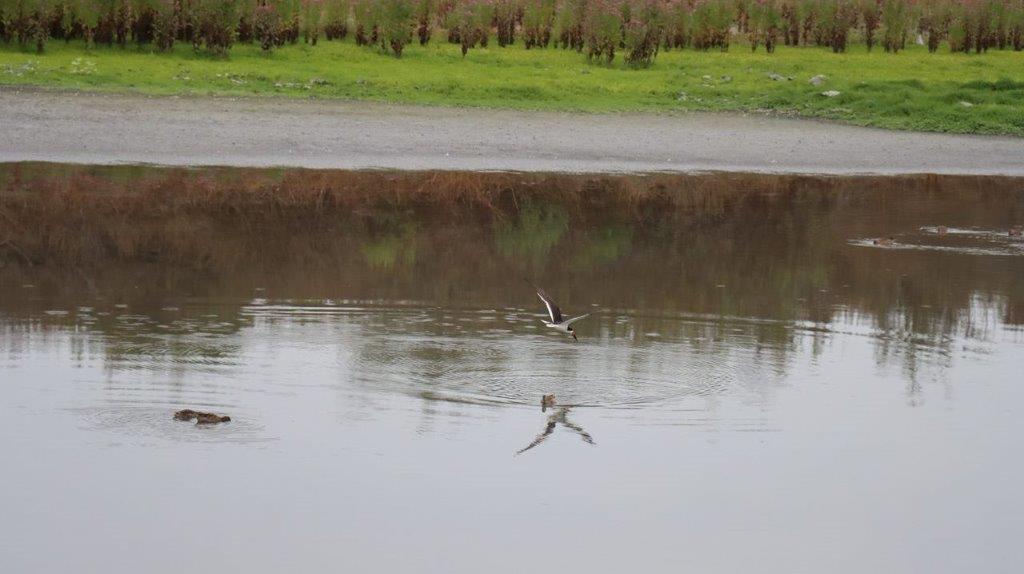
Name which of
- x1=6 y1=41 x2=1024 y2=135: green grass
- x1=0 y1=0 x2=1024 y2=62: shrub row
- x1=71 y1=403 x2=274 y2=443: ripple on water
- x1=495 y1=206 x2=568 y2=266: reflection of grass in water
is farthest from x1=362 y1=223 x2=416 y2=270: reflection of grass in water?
x1=0 y1=0 x2=1024 y2=62: shrub row

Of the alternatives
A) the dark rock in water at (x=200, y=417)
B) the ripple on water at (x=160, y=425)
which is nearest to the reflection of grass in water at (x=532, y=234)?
the ripple on water at (x=160, y=425)

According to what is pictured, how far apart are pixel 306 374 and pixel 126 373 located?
116 cm

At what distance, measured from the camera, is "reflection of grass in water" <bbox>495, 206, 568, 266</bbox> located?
52.4ft

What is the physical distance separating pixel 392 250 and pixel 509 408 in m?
6.06

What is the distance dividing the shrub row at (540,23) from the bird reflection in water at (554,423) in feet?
69.9

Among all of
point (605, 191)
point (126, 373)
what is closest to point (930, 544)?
point (126, 373)

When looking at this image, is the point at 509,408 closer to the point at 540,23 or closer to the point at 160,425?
the point at 160,425

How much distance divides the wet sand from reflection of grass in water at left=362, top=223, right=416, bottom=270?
6157 mm

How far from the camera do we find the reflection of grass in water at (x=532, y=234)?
15961 mm

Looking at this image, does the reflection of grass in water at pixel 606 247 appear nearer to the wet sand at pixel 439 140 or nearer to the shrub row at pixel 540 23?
the wet sand at pixel 439 140

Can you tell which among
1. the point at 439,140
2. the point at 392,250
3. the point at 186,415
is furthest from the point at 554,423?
the point at 439,140

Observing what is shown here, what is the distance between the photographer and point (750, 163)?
25.1 meters

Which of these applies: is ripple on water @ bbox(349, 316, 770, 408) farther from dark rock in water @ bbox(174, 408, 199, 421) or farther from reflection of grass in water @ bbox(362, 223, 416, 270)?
reflection of grass in water @ bbox(362, 223, 416, 270)

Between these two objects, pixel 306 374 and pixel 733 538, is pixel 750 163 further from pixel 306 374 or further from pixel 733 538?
pixel 733 538
